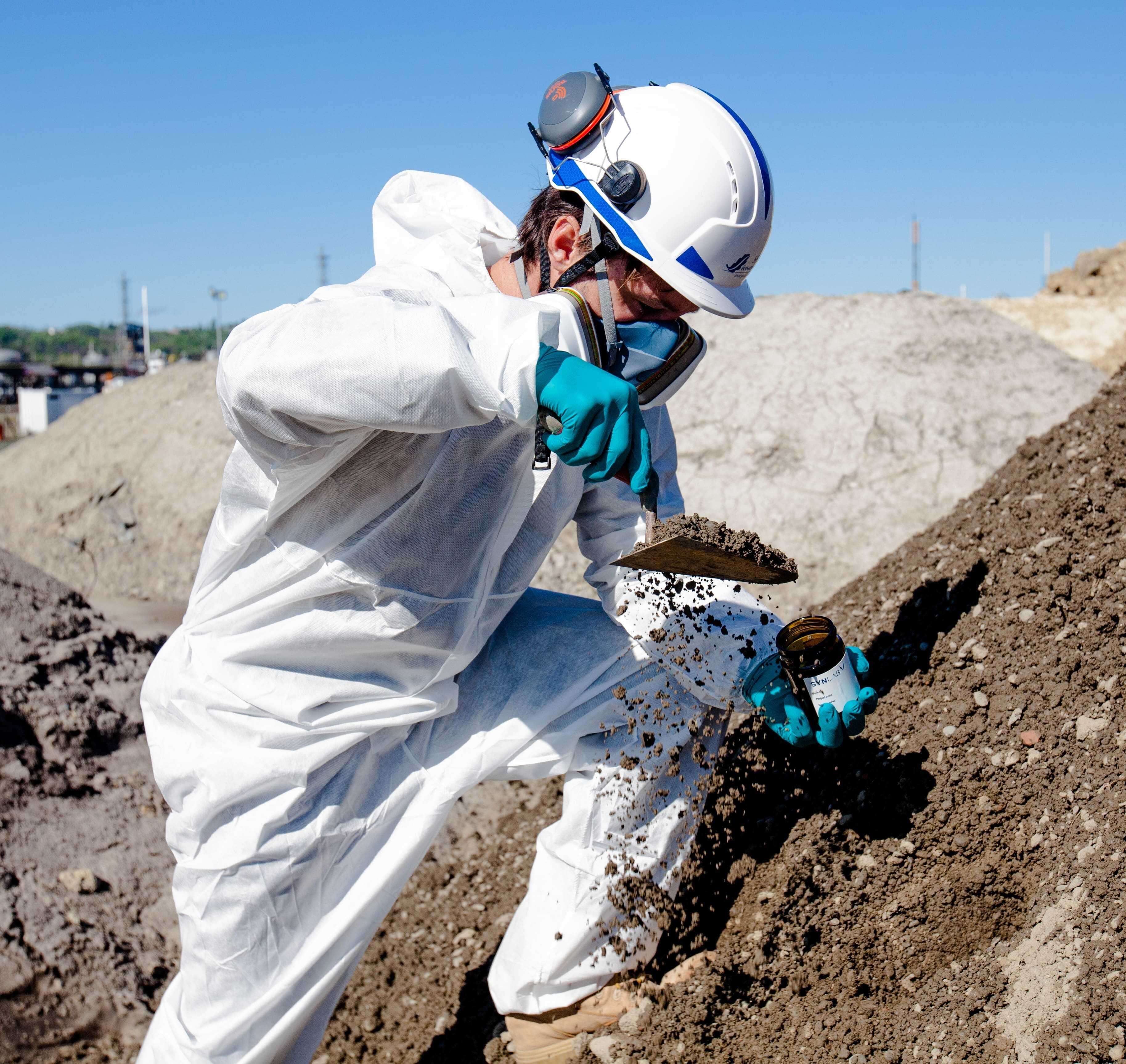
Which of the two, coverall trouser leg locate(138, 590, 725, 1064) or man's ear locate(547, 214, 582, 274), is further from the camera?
man's ear locate(547, 214, 582, 274)

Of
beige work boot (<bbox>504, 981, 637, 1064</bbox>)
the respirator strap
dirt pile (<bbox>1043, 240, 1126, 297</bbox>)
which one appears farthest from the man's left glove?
dirt pile (<bbox>1043, 240, 1126, 297</bbox>)

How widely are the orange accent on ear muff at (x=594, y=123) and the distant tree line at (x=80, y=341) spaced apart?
65.9 metres

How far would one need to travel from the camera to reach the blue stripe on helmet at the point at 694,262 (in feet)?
6.81

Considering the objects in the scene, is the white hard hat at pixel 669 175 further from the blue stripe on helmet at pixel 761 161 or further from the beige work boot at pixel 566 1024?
the beige work boot at pixel 566 1024

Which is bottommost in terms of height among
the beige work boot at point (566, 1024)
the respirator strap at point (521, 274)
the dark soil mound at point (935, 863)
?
the beige work boot at point (566, 1024)

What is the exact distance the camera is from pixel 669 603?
2293 mm

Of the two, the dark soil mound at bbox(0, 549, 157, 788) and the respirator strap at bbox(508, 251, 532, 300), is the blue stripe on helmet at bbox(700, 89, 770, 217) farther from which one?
the dark soil mound at bbox(0, 549, 157, 788)

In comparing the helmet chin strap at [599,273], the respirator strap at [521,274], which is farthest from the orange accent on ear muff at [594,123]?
the respirator strap at [521,274]

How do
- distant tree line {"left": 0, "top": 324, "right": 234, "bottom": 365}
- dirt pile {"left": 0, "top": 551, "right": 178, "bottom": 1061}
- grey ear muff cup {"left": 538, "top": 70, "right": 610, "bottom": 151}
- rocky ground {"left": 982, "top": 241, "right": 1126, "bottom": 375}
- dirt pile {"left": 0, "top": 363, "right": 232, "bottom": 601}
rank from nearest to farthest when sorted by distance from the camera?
grey ear muff cup {"left": 538, "top": 70, "right": 610, "bottom": 151} < dirt pile {"left": 0, "top": 551, "right": 178, "bottom": 1061} < dirt pile {"left": 0, "top": 363, "right": 232, "bottom": 601} < rocky ground {"left": 982, "top": 241, "right": 1126, "bottom": 375} < distant tree line {"left": 0, "top": 324, "right": 234, "bottom": 365}

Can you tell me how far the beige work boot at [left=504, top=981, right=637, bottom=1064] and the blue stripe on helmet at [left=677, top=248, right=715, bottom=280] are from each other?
1537 millimetres

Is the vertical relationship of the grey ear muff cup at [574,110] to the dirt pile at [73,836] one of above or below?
above

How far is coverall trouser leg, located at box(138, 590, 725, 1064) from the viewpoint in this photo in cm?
196

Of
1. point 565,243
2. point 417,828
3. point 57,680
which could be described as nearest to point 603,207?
point 565,243

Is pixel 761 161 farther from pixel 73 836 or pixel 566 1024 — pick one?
pixel 73 836
